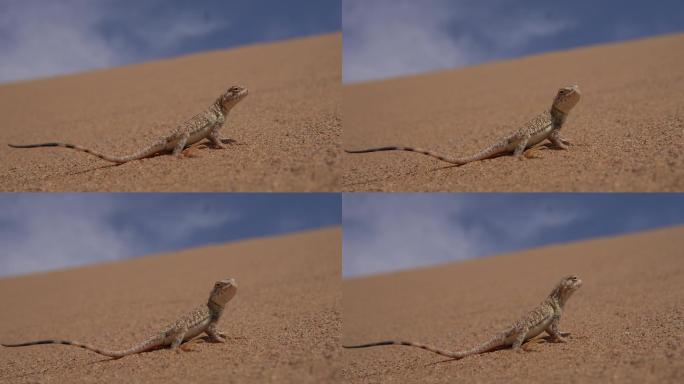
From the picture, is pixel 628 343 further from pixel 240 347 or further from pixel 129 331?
pixel 129 331

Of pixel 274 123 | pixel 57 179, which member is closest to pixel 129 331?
pixel 57 179

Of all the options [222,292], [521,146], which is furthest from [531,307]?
[222,292]

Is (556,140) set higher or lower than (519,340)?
higher

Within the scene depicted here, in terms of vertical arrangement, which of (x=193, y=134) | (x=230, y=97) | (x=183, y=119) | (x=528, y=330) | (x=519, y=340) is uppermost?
(x=183, y=119)

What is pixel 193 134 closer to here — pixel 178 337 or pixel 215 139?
pixel 215 139

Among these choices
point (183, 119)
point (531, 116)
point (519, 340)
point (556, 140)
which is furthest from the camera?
point (531, 116)

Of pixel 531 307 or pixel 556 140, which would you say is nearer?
pixel 556 140

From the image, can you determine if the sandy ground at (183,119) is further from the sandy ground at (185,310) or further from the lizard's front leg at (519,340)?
the lizard's front leg at (519,340)

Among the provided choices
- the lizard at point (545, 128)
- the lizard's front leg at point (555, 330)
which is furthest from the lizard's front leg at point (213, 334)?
the lizard's front leg at point (555, 330)
